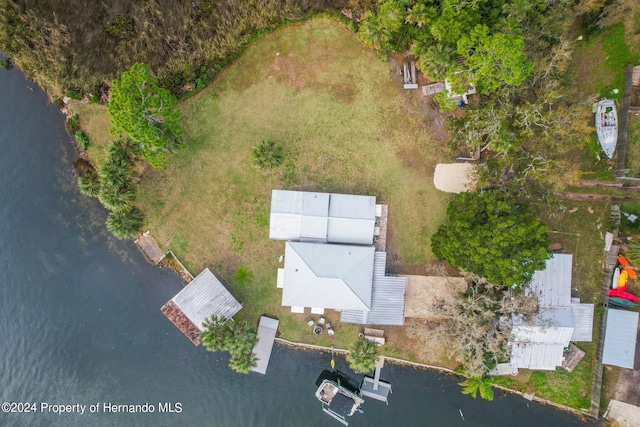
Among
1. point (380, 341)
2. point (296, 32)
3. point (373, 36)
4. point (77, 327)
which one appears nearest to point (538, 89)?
point (373, 36)

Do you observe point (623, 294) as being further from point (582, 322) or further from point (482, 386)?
point (482, 386)

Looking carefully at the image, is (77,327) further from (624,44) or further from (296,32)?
(624,44)

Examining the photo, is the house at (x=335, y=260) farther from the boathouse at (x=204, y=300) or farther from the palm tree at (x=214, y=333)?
the palm tree at (x=214, y=333)

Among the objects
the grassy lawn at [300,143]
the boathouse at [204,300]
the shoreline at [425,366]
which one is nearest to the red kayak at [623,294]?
the shoreline at [425,366]

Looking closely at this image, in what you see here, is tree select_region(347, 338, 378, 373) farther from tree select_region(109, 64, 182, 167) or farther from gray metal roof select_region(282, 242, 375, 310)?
tree select_region(109, 64, 182, 167)

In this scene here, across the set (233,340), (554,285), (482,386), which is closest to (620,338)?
(554,285)


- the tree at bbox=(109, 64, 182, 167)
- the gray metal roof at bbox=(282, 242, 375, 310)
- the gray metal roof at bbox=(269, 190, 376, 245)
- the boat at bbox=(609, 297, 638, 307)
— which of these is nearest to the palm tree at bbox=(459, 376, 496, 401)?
the gray metal roof at bbox=(282, 242, 375, 310)

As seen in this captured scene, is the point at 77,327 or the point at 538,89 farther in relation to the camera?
the point at 77,327
